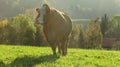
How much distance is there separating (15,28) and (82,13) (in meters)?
121

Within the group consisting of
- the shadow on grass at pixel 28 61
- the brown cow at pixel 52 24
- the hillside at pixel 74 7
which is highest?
the hillside at pixel 74 7

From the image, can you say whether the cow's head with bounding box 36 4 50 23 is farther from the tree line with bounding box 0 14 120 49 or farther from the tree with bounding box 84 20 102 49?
the tree with bounding box 84 20 102 49

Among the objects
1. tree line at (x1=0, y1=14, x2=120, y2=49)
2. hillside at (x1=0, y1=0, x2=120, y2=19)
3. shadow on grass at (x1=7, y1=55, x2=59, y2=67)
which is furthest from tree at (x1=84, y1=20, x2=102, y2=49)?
hillside at (x1=0, y1=0, x2=120, y2=19)

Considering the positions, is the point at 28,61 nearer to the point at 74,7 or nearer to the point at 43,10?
the point at 43,10

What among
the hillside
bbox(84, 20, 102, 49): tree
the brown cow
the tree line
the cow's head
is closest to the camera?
the cow's head

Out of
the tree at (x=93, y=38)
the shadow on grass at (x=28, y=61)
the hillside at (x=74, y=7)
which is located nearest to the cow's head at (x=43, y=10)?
the shadow on grass at (x=28, y=61)

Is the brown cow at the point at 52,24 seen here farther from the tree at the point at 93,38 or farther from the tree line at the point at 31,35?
the tree at the point at 93,38

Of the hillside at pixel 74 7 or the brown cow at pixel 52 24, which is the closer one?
the brown cow at pixel 52 24

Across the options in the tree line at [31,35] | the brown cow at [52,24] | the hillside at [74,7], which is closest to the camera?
the brown cow at [52,24]

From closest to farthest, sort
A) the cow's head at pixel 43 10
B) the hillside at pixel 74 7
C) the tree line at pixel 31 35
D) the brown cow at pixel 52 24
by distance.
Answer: the cow's head at pixel 43 10 → the brown cow at pixel 52 24 → the tree line at pixel 31 35 → the hillside at pixel 74 7

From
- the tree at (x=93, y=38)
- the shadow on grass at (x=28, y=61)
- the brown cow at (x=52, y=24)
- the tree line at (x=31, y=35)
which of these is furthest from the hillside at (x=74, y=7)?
the shadow on grass at (x=28, y=61)

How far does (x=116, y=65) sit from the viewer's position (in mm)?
15305

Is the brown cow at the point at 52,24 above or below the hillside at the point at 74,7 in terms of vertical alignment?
below

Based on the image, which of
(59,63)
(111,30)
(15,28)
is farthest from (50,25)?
(111,30)
